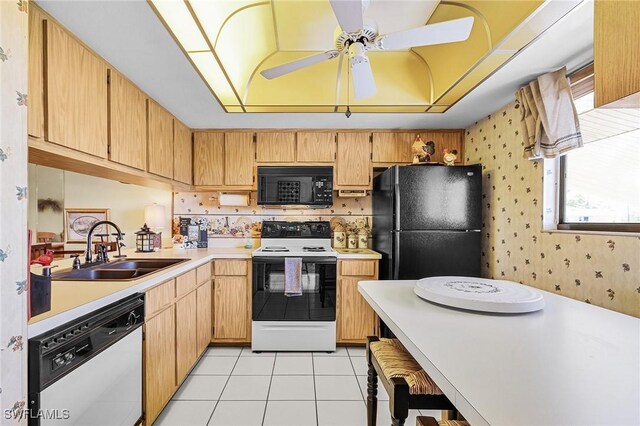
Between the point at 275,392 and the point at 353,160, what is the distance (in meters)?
2.18

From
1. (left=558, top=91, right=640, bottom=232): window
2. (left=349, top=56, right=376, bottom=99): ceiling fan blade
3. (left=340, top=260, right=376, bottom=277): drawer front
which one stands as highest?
(left=349, top=56, right=376, bottom=99): ceiling fan blade

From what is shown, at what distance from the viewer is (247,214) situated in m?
3.20

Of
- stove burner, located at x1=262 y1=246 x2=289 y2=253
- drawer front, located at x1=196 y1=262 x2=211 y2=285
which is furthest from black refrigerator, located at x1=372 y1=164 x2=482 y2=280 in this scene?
drawer front, located at x1=196 y1=262 x2=211 y2=285

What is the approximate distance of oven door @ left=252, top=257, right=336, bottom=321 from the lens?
8.46 feet

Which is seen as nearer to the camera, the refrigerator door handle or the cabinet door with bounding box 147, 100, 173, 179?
the cabinet door with bounding box 147, 100, 173, 179

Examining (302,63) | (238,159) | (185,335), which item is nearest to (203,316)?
(185,335)

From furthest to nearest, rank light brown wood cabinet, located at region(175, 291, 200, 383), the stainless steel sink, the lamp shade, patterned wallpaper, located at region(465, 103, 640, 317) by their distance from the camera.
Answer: the lamp shade → light brown wood cabinet, located at region(175, 291, 200, 383) → the stainless steel sink → patterned wallpaper, located at region(465, 103, 640, 317)

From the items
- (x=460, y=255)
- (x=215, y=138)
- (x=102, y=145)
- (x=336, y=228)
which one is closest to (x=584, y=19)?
(x=460, y=255)

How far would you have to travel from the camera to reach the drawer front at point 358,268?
8.75 ft

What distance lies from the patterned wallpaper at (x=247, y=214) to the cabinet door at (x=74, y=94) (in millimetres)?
1557

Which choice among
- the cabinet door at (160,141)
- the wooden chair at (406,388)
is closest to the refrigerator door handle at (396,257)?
the wooden chair at (406,388)

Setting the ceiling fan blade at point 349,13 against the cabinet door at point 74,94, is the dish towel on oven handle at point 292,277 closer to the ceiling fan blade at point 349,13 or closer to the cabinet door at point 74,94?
the cabinet door at point 74,94

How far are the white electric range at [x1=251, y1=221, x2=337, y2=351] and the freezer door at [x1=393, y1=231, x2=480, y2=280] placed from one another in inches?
24.7

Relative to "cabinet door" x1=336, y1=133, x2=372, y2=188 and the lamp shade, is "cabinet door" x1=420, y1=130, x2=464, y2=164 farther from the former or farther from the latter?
the lamp shade
